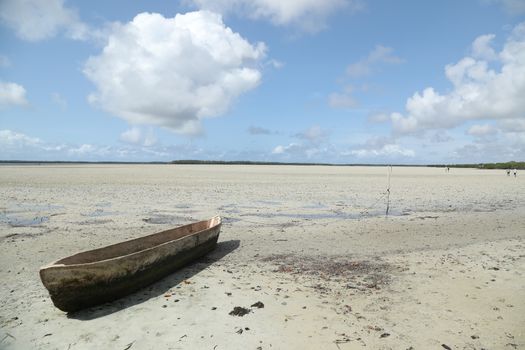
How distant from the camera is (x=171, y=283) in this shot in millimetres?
6973

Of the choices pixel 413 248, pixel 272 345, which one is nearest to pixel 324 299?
pixel 272 345

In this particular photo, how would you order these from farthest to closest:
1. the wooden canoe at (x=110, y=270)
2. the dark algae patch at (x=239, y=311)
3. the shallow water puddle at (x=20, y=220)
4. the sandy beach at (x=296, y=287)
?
the shallow water puddle at (x=20, y=220)
the dark algae patch at (x=239, y=311)
the wooden canoe at (x=110, y=270)
the sandy beach at (x=296, y=287)

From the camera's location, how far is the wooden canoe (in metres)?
5.29

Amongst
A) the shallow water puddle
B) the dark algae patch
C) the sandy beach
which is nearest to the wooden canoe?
the sandy beach

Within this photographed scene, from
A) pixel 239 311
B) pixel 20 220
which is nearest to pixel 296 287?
pixel 239 311

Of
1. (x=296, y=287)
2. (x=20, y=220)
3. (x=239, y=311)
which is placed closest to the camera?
(x=239, y=311)

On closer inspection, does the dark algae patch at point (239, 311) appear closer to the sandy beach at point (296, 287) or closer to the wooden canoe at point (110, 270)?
the sandy beach at point (296, 287)

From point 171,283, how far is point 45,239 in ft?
17.3

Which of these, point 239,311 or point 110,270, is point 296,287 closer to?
point 239,311

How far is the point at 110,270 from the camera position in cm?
580

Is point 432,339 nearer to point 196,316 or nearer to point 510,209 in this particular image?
point 196,316

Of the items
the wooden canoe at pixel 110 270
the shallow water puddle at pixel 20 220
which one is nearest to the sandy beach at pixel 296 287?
the shallow water puddle at pixel 20 220

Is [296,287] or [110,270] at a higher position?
[110,270]

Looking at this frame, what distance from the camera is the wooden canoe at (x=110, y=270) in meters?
5.29
